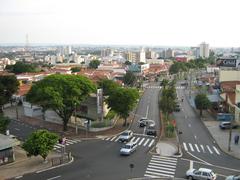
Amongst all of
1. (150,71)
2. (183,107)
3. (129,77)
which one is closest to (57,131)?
(183,107)

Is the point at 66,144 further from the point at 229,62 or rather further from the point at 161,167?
the point at 229,62

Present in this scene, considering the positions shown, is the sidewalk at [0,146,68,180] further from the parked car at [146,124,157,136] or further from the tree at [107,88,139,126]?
the parked car at [146,124,157,136]

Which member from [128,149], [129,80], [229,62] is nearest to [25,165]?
[128,149]

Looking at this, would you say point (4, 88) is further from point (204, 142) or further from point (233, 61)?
point (233, 61)

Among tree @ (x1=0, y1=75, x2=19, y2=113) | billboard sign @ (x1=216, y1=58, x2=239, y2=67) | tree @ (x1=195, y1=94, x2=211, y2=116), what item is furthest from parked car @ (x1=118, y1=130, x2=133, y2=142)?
billboard sign @ (x1=216, y1=58, x2=239, y2=67)

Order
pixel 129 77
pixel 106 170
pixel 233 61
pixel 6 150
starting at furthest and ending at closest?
pixel 129 77 → pixel 233 61 → pixel 6 150 → pixel 106 170

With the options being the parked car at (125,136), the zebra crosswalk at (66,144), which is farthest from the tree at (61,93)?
the parked car at (125,136)
